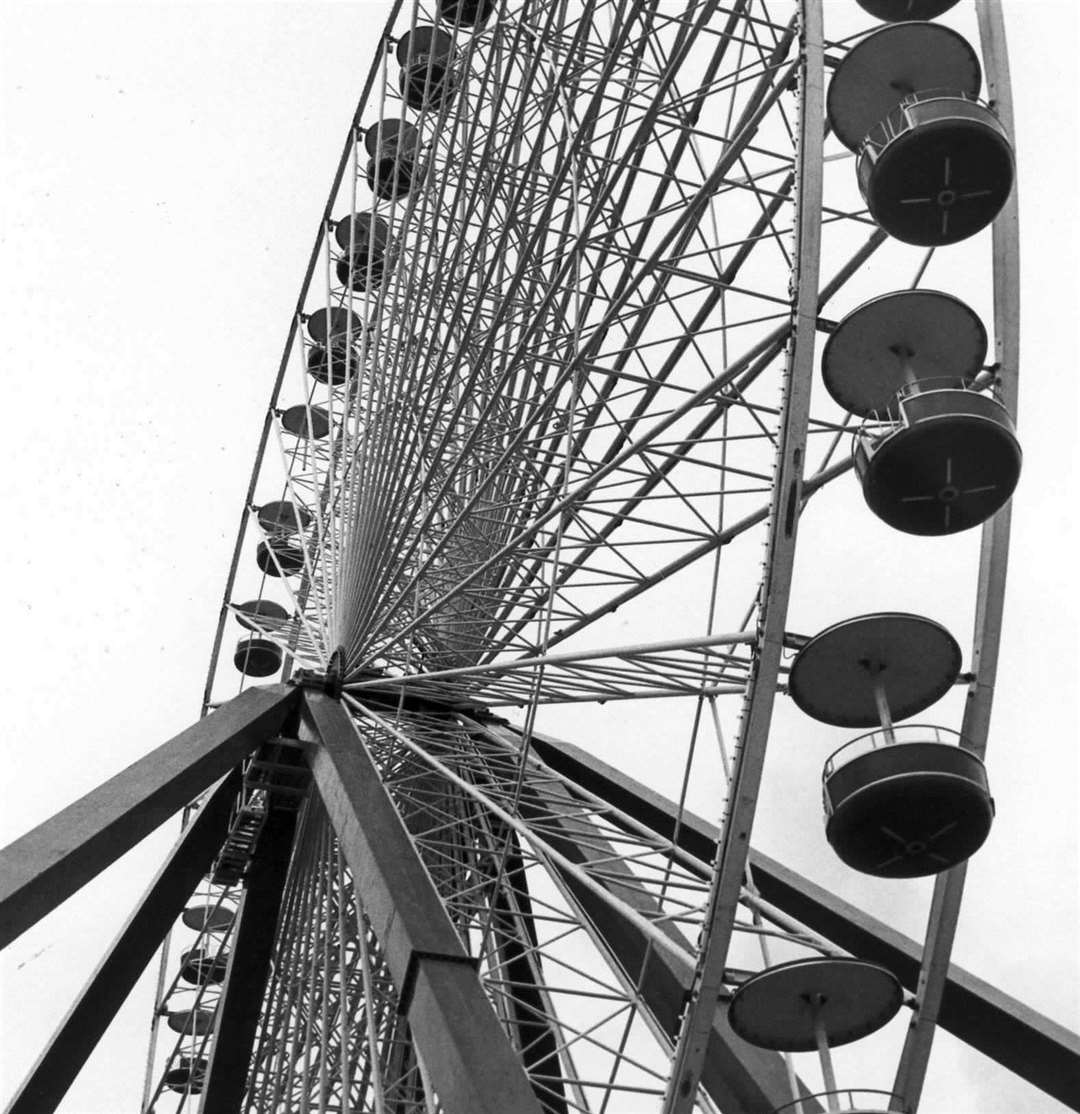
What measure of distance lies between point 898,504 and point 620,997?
372cm

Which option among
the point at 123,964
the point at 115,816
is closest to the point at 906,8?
the point at 115,816

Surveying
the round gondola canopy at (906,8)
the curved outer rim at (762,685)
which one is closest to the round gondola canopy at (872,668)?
the curved outer rim at (762,685)

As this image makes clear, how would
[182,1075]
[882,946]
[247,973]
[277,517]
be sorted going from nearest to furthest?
[882,946]
[247,973]
[277,517]
[182,1075]

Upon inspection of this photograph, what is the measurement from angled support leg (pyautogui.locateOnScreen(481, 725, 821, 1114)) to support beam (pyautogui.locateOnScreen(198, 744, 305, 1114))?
3.07m

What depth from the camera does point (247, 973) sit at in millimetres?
15133

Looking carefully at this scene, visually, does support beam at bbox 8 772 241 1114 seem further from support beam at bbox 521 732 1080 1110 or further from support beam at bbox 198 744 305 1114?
support beam at bbox 521 732 1080 1110

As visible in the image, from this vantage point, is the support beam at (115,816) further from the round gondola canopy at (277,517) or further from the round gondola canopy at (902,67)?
the round gondola canopy at (277,517)

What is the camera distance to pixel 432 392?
46.9 ft

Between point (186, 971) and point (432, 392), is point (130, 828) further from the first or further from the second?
point (186, 971)

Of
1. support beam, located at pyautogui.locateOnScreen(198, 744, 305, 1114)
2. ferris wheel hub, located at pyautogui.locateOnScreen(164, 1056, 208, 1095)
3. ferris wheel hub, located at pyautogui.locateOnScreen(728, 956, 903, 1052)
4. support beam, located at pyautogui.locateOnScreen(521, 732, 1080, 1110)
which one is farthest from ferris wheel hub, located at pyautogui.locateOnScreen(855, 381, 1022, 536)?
ferris wheel hub, located at pyautogui.locateOnScreen(164, 1056, 208, 1095)

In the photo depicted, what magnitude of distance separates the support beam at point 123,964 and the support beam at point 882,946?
11.0 feet

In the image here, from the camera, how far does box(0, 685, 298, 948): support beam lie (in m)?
11.1

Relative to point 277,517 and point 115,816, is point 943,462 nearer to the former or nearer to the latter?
point 115,816

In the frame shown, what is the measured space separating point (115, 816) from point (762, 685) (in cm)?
596
